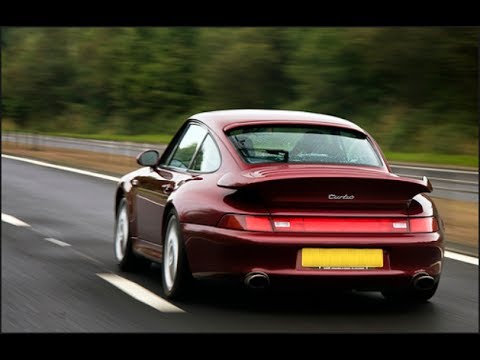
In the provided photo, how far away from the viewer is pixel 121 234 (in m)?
9.71

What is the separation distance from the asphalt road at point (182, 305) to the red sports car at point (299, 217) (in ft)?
0.89

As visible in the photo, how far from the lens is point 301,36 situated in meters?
39.2

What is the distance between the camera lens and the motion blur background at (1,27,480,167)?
33062mm

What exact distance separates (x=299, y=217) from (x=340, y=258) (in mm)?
370

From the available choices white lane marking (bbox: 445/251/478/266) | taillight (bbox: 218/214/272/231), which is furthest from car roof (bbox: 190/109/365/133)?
white lane marking (bbox: 445/251/478/266)

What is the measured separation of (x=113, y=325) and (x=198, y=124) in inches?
86.0

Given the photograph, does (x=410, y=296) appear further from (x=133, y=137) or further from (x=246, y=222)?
(x=133, y=137)

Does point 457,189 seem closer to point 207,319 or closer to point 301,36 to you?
point 207,319

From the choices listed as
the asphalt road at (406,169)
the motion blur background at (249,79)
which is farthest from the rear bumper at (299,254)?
the motion blur background at (249,79)

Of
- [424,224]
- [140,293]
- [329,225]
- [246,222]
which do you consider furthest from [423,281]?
[140,293]

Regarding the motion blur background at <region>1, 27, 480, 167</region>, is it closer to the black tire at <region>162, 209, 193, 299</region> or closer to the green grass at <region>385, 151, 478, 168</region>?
the green grass at <region>385, 151, 478, 168</region>

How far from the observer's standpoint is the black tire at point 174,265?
295 inches
